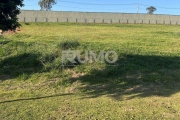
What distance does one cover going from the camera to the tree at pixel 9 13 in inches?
191

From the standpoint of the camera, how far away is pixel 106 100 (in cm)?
474

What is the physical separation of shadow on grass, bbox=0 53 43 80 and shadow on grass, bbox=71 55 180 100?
5.46 feet

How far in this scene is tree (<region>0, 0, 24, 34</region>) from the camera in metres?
4.86

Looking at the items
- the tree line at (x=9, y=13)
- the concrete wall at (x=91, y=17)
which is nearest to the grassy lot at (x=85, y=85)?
the tree line at (x=9, y=13)

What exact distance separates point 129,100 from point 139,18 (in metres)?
36.6

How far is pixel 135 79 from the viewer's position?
601cm

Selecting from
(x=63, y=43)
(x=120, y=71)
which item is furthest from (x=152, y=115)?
(x=63, y=43)

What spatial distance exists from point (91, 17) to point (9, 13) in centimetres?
3305

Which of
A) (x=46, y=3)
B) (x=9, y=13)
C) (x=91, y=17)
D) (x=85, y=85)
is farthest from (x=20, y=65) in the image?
(x=46, y=3)

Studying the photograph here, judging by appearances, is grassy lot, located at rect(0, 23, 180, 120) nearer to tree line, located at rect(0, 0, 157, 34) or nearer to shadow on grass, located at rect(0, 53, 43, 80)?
shadow on grass, located at rect(0, 53, 43, 80)

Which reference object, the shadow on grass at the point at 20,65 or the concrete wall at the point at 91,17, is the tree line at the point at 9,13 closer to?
the shadow on grass at the point at 20,65

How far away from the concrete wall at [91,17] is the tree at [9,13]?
2842 cm

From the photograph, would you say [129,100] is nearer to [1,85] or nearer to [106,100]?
[106,100]

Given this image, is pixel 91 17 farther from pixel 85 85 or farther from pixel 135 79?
pixel 85 85
